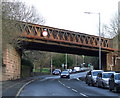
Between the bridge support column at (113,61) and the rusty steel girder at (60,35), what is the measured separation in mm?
1724

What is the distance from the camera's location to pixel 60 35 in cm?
5056

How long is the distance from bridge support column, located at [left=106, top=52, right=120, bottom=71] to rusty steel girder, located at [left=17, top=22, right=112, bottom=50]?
1.72 metres

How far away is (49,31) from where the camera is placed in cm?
4816

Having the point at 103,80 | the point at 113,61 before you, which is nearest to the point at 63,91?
the point at 103,80

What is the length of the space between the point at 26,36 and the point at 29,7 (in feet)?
56.2

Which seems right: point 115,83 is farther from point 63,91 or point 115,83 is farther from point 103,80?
point 103,80

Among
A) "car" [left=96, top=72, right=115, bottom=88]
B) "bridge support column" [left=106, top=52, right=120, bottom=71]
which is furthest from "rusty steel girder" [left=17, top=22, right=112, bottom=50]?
"car" [left=96, top=72, right=115, bottom=88]

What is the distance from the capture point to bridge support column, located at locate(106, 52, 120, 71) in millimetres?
57562

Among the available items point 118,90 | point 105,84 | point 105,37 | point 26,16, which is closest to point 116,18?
point 105,37

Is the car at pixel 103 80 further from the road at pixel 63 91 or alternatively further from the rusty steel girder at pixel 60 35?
the rusty steel girder at pixel 60 35

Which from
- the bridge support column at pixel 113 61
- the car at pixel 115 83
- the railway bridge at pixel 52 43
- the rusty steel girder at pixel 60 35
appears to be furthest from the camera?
the bridge support column at pixel 113 61

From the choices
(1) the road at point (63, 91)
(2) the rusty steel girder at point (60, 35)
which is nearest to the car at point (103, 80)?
(1) the road at point (63, 91)

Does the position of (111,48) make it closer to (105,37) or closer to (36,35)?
(105,37)

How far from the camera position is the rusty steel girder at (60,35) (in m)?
44.3
